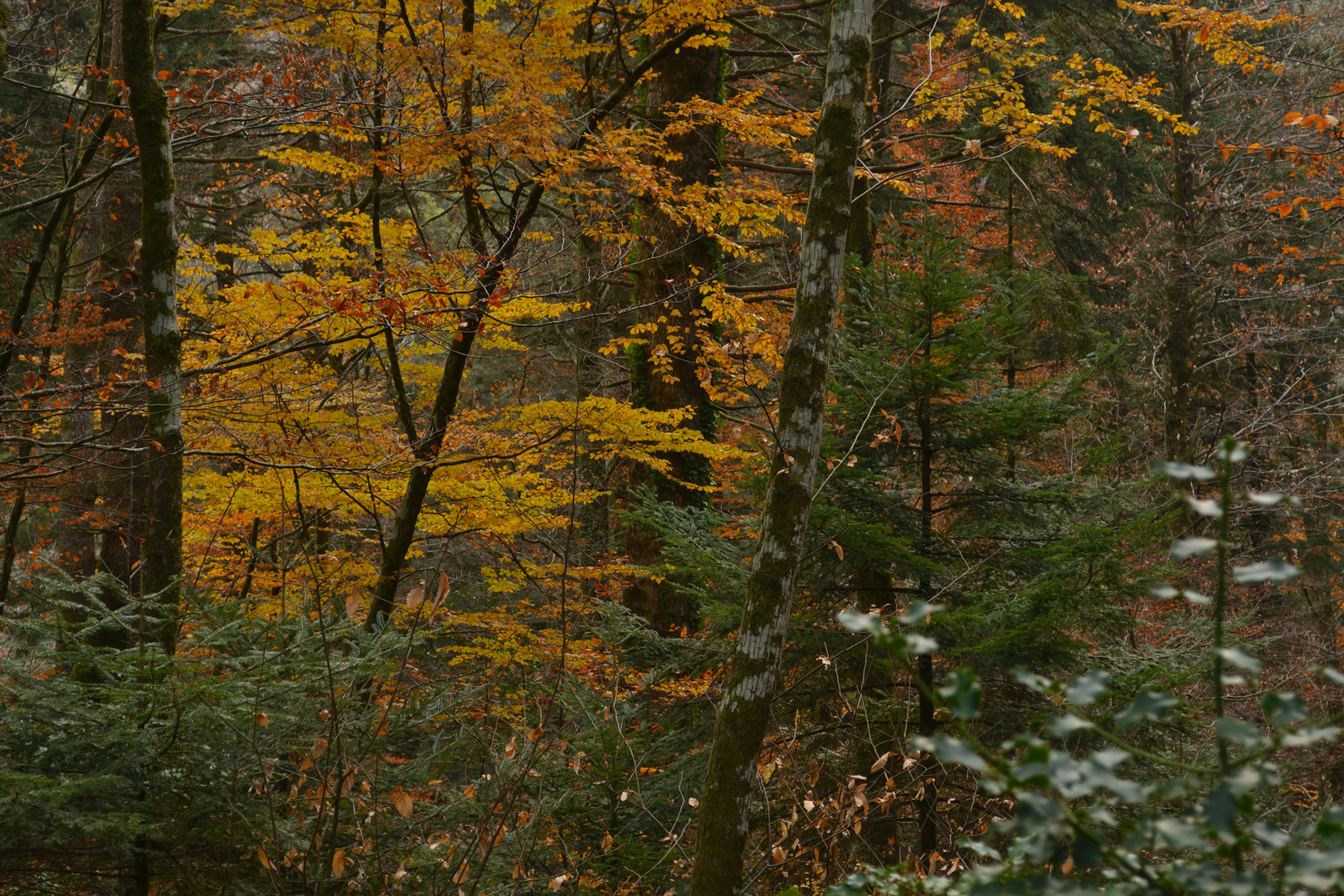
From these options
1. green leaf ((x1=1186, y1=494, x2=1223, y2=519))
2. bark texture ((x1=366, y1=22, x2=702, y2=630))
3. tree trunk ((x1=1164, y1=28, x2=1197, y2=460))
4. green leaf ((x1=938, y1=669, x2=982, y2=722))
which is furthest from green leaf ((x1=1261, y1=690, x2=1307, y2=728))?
tree trunk ((x1=1164, y1=28, x2=1197, y2=460))

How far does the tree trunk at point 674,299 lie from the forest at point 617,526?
6 centimetres

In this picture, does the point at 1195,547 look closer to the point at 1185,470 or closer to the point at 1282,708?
the point at 1185,470

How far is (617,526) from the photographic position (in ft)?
42.2

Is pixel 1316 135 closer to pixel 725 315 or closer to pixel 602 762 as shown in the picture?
pixel 725 315

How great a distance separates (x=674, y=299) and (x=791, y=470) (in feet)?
17.7

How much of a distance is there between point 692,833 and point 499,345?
4.45m

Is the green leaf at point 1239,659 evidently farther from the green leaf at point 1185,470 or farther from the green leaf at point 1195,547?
the green leaf at point 1185,470

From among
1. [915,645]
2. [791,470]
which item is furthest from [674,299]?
[915,645]

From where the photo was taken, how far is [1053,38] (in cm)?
1403

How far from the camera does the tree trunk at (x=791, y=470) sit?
390cm

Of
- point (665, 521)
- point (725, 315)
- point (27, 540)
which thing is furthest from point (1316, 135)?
point (27, 540)

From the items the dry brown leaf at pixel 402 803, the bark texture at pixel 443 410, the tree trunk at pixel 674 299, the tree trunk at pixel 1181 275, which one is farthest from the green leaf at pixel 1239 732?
the tree trunk at pixel 1181 275

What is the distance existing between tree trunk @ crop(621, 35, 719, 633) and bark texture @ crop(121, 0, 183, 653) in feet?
16.2

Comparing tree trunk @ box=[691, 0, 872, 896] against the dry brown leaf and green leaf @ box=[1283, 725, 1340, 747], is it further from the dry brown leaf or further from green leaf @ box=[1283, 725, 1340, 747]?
green leaf @ box=[1283, 725, 1340, 747]
